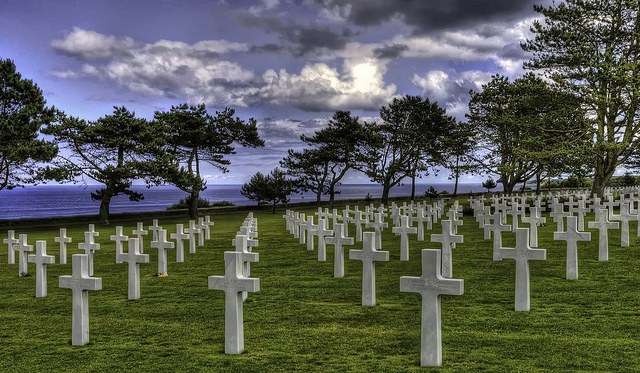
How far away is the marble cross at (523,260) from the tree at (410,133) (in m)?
41.0

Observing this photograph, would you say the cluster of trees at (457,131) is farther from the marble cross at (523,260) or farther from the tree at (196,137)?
the marble cross at (523,260)

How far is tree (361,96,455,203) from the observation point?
4909cm

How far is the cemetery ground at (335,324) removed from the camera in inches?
218

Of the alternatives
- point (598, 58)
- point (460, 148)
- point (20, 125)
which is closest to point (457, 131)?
point (460, 148)

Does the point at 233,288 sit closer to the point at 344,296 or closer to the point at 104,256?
the point at 344,296

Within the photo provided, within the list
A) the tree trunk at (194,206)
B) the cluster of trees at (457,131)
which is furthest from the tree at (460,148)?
the tree trunk at (194,206)

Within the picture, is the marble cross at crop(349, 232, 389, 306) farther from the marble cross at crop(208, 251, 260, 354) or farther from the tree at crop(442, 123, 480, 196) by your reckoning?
the tree at crop(442, 123, 480, 196)

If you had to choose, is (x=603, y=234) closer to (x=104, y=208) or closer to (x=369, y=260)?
(x=369, y=260)

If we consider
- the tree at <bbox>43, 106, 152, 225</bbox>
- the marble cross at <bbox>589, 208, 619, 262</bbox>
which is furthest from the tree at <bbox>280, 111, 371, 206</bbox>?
the marble cross at <bbox>589, 208, 619, 262</bbox>

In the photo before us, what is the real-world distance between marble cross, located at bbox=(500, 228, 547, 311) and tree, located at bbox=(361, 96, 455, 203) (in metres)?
41.0

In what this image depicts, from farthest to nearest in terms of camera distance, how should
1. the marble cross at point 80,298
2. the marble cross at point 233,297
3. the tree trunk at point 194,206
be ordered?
1. the tree trunk at point 194,206
2. the marble cross at point 80,298
3. the marble cross at point 233,297

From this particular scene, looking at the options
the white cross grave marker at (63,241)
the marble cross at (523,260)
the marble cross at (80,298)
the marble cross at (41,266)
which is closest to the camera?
the marble cross at (80,298)

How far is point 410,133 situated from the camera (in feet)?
160

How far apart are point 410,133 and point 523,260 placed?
42.1m
